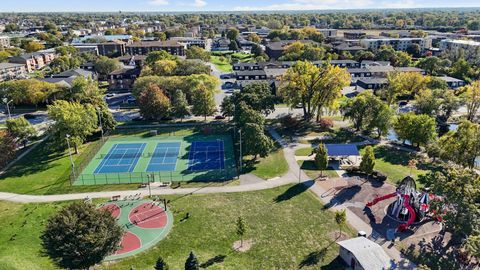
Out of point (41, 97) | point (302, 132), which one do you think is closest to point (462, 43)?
point (302, 132)

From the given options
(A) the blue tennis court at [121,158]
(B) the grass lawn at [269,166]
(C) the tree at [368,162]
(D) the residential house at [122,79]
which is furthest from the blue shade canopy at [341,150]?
(D) the residential house at [122,79]

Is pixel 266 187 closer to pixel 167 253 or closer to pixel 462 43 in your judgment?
pixel 167 253

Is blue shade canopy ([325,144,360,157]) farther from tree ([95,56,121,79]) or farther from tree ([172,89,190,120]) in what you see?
tree ([95,56,121,79])

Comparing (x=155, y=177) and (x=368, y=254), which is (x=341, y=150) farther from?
(x=155, y=177)

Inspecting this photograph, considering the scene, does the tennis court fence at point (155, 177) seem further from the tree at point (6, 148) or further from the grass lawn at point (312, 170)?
the tree at point (6, 148)

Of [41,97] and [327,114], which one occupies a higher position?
[41,97]

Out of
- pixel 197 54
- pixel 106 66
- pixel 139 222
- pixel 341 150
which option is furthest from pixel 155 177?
pixel 197 54
